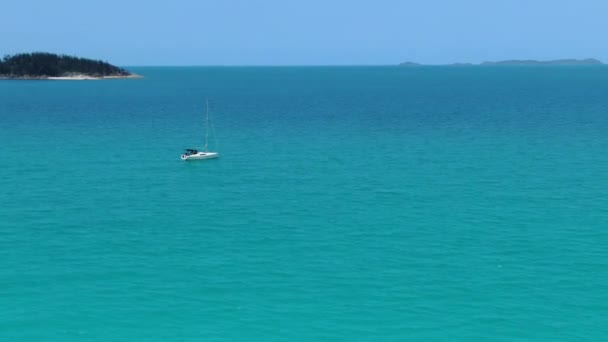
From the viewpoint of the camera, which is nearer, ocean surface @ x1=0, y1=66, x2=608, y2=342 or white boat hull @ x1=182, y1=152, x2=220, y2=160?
ocean surface @ x1=0, y1=66, x2=608, y2=342

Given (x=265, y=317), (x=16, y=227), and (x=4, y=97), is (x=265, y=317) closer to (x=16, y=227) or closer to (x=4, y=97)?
(x=16, y=227)

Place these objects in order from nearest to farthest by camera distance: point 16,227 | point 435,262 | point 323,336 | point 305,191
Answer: point 323,336
point 435,262
point 16,227
point 305,191

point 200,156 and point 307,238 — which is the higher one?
point 200,156

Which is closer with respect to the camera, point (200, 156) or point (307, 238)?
point (307, 238)

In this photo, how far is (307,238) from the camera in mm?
50906

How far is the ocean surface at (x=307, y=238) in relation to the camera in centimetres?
3634

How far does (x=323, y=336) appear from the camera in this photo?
34719 mm

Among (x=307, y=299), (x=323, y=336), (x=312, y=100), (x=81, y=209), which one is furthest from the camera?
(x=312, y=100)

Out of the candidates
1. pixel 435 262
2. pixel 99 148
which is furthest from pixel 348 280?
pixel 99 148

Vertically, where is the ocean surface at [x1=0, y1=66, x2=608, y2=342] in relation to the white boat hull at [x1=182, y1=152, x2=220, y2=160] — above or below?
below

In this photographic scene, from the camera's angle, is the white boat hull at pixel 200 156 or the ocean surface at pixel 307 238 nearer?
the ocean surface at pixel 307 238

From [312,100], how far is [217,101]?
995 inches

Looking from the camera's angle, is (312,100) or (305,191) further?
(312,100)

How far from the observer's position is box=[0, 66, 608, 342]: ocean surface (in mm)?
36344
